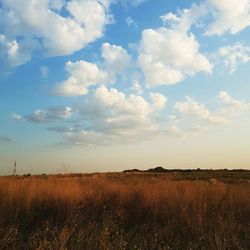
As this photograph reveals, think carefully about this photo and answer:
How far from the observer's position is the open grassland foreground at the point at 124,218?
744cm

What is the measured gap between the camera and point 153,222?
9.66 metres

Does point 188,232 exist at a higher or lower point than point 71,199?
lower

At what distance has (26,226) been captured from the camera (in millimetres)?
9086

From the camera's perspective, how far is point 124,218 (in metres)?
9.86

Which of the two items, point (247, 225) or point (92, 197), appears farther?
point (92, 197)

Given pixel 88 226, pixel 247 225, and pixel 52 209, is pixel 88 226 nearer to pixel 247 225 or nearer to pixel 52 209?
pixel 52 209

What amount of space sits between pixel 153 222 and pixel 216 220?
159 centimetres

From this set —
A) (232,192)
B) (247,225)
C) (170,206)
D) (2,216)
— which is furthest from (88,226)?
(232,192)

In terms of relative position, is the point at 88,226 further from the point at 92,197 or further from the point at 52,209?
the point at 92,197

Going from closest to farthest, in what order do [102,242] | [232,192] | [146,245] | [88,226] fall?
[102,242] < [146,245] < [88,226] < [232,192]

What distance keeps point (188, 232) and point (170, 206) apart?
2.14 metres

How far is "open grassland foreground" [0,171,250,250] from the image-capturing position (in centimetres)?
744

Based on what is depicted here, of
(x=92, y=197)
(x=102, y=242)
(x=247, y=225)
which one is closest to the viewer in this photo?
(x=102, y=242)

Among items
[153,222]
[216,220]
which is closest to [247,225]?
[216,220]
